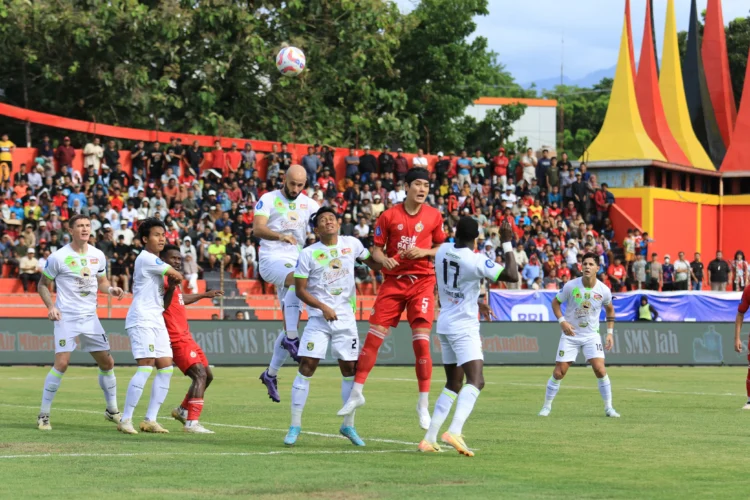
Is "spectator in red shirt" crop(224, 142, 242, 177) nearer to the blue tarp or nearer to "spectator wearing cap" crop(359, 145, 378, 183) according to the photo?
"spectator wearing cap" crop(359, 145, 378, 183)

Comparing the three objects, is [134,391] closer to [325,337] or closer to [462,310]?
[325,337]

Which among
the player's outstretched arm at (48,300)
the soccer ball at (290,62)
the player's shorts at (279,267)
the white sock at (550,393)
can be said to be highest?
the soccer ball at (290,62)

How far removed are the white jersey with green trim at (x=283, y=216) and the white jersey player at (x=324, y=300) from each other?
2.47m

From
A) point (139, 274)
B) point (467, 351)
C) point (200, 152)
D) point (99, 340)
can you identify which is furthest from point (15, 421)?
point (200, 152)

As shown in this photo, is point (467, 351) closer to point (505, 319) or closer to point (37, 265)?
point (37, 265)

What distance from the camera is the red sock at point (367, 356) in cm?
1251

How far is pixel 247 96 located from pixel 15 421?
34.5 meters

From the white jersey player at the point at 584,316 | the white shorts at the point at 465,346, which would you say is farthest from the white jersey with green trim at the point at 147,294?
the white jersey player at the point at 584,316

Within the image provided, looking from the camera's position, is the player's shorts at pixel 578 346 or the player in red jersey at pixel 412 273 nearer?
the player in red jersey at pixel 412 273

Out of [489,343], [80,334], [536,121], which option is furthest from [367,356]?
[536,121]

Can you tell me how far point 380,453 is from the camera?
39.2ft

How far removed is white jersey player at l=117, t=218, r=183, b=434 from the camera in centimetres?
1398

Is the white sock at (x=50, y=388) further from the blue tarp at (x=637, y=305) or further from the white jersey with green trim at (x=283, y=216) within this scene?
the blue tarp at (x=637, y=305)

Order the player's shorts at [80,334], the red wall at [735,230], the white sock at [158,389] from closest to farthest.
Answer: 1. the white sock at [158,389]
2. the player's shorts at [80,334]
3. the red wall at [735,230]
